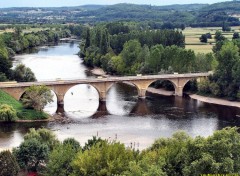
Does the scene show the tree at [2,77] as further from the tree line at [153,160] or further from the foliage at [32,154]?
the tree line at [153,160]

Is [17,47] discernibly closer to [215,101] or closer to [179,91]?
[179,91]

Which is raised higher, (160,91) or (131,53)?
(131,53)

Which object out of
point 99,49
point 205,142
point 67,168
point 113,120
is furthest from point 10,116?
point 99,49

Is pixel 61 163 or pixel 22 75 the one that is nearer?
pixel 61 163

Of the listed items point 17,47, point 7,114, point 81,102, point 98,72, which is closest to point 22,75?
point 81,102

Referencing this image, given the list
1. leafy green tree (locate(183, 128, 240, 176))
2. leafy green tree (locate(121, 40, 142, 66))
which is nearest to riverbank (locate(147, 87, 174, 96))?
leafy green tree (locate(121, 40, 142, 66))

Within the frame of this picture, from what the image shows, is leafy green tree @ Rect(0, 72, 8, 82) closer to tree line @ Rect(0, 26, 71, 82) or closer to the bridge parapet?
tree line @ Rect(0, 26, 71, 82)

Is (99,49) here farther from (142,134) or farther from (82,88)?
(142,134)

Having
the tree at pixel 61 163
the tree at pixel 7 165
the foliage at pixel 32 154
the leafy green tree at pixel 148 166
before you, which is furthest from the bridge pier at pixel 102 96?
the leafy green tree at pixel 148 166
